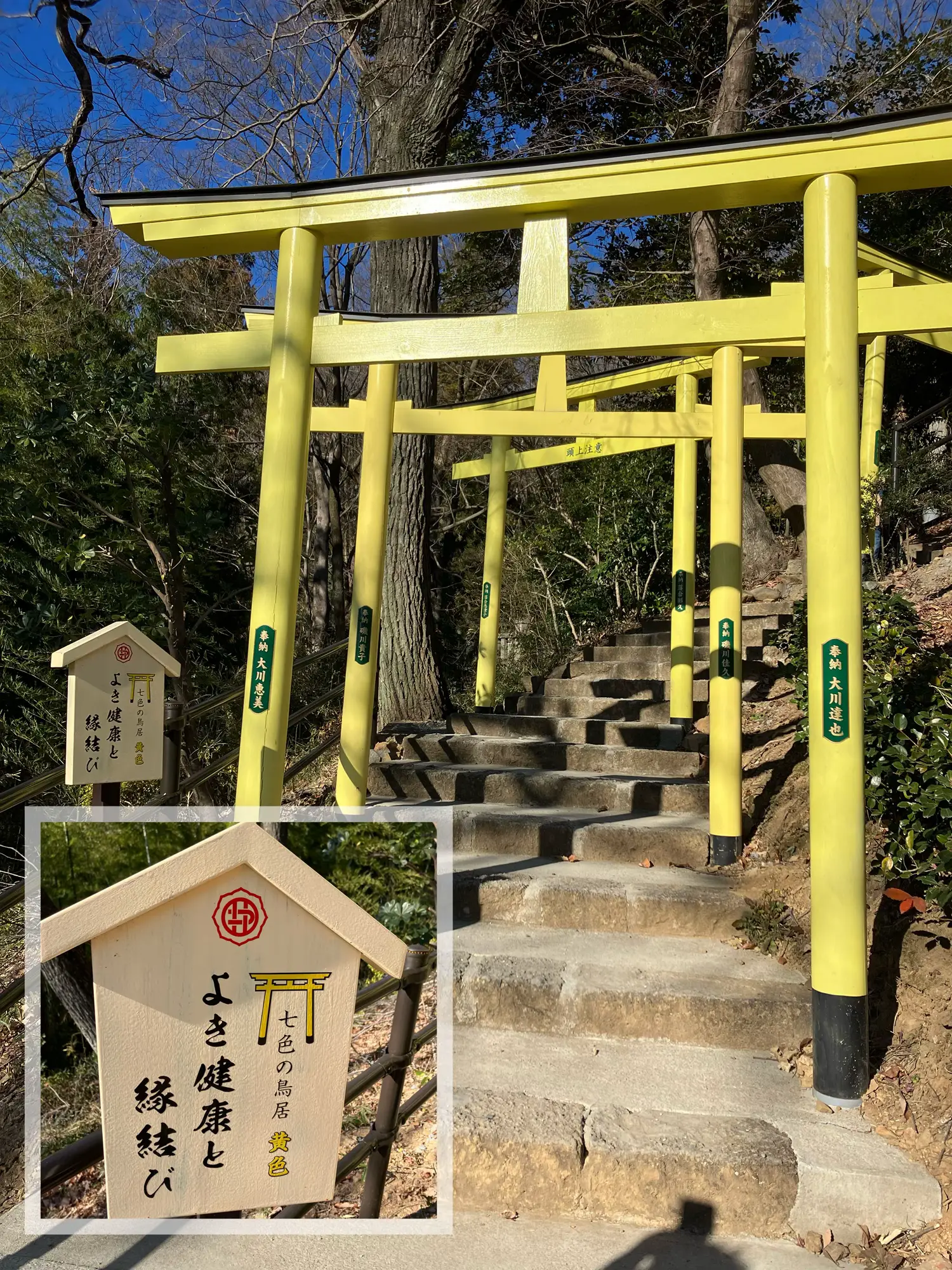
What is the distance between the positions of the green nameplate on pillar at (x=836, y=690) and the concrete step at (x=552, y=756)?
2.78m

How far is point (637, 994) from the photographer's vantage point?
3.39 m

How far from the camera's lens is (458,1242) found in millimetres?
2568

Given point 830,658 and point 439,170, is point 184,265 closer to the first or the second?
point 439,170

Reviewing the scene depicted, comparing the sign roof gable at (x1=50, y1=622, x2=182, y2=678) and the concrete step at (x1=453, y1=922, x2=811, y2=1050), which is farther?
the concrete step at (x1=453, y1=922, x2=811, y2=1050)

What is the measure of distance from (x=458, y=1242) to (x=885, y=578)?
6.99 m

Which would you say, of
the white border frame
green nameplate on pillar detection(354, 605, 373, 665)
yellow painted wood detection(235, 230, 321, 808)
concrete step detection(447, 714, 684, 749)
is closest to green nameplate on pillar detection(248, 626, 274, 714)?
yellow painted wood detection(235, 230, 321, 808)

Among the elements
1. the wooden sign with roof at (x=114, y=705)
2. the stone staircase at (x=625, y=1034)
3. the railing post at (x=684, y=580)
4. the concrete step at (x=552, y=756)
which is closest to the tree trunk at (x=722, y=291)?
the railing post at (x=684, y=580)

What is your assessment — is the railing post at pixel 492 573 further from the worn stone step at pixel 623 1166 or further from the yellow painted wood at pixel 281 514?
the worn stone step at pixel 623 1166

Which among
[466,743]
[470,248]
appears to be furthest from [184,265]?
[466,743]

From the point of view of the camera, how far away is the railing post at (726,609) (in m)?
4.52

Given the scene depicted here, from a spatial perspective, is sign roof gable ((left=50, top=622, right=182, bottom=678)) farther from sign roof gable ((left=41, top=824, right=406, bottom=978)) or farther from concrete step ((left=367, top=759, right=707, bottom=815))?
concrete step ((left=367, top=759, right=707, bottom=815))

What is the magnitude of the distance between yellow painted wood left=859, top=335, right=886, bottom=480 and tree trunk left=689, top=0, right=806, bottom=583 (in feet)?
2.53

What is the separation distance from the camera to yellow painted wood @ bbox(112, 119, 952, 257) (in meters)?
3.04

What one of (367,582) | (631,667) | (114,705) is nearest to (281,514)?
(114,705)
